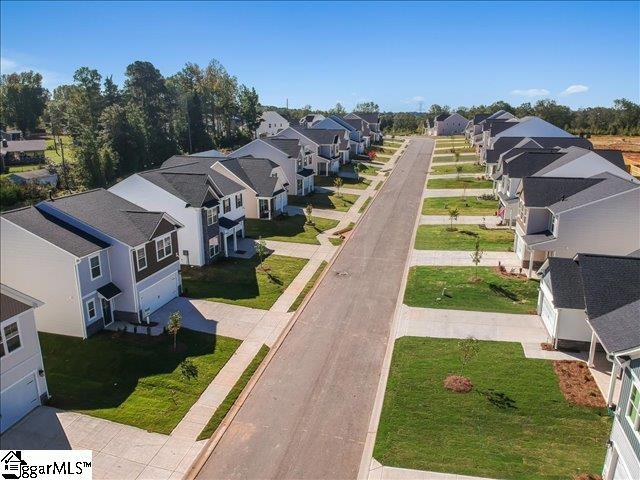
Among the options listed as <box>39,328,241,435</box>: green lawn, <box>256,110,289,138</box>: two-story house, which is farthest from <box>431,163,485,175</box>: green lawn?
<box>39,328,241,435</box>: green lawn

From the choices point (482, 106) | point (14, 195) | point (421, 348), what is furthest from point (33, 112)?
point (482, 106)

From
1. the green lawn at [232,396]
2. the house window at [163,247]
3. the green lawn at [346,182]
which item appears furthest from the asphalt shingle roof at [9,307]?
the green lawn at [346,182]

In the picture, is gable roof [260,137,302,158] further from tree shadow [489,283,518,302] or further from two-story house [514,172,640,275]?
tree shadow [489,283,518,302]

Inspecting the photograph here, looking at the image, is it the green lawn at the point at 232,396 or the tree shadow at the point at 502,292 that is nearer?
the green lawn at the point at 232,396

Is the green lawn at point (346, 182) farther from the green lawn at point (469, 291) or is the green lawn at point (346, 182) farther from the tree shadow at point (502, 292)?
the tree shadow at point (502, 292)

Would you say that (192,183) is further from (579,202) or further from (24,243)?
(579,202)
